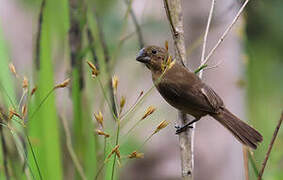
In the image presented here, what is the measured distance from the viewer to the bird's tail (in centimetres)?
211

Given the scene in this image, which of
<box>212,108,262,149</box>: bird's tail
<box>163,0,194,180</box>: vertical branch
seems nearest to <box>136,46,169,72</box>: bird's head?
<box>212,108,262,149</box>: bird's tail

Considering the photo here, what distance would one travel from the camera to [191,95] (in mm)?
2473

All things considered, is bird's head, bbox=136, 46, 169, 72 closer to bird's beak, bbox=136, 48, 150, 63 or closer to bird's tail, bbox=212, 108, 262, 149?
bird's beak, bbox=136, 48, 150, 63

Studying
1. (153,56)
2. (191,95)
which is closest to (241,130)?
(191,95)

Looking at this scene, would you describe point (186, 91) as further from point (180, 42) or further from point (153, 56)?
point (180, 42)

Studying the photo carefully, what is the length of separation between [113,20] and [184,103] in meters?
1.26

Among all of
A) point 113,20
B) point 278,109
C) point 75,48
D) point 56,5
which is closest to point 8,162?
point 75,48

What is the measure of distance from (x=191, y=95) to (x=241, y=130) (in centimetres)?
32

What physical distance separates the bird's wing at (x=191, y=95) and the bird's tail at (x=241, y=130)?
0.06 m

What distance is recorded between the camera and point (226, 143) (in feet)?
13.3

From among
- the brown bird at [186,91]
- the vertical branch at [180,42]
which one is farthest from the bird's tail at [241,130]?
the vertical branch at [180,42]

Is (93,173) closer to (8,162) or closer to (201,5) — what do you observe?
(8,162)

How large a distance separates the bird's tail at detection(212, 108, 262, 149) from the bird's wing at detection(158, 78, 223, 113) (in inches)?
2.2

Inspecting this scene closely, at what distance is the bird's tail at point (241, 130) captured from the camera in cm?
211
